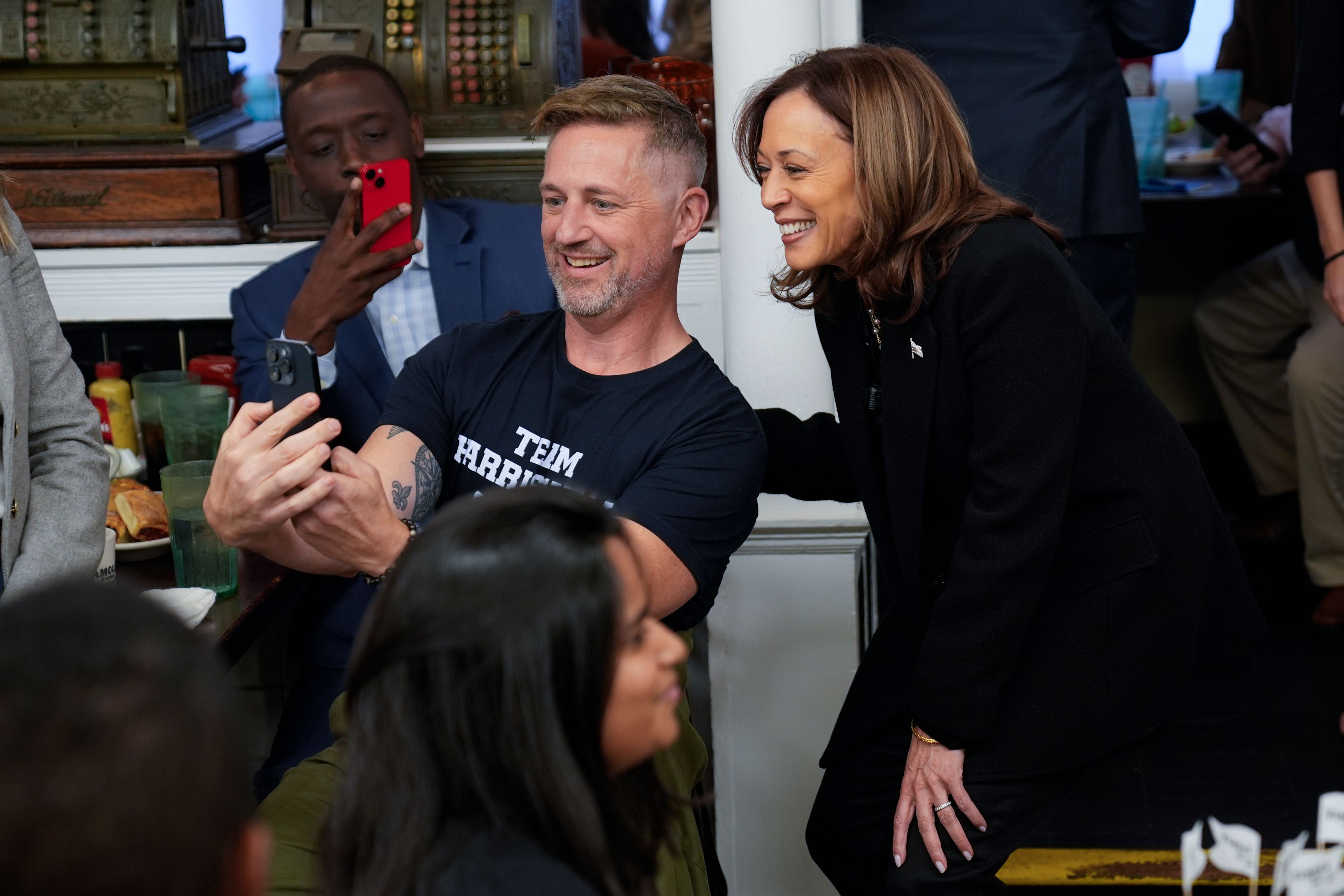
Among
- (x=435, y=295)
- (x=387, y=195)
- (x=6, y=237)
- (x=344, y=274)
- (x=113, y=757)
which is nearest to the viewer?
(x=113, y=757)

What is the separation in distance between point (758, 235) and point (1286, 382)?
6.08 feet

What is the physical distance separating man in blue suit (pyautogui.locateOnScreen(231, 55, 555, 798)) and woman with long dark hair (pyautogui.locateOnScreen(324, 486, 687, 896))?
1.34 metres

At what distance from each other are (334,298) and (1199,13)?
3.37 m

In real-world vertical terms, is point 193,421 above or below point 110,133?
below

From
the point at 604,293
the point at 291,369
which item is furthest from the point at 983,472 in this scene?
the point at 291,369

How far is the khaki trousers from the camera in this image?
127 inches

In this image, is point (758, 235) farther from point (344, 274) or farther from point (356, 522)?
point (356, 522)

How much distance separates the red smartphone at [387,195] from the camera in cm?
233

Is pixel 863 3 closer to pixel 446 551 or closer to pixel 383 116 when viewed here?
pixel 383 116

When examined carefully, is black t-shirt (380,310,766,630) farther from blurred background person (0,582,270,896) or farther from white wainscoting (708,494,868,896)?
blurred background person (0,582,270,896)

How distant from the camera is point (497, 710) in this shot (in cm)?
101

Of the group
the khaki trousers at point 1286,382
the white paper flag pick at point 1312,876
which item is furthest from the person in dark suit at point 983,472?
the khaki trousers at point 1286,382

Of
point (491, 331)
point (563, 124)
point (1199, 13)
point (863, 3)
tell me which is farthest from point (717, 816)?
point (1199, 13)

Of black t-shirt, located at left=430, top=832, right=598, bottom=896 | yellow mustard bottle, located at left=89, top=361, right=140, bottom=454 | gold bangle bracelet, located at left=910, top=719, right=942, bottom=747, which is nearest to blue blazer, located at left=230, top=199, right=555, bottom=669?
yellow mustard bottle, located at left=89, top=361, right=140, bottom=454
